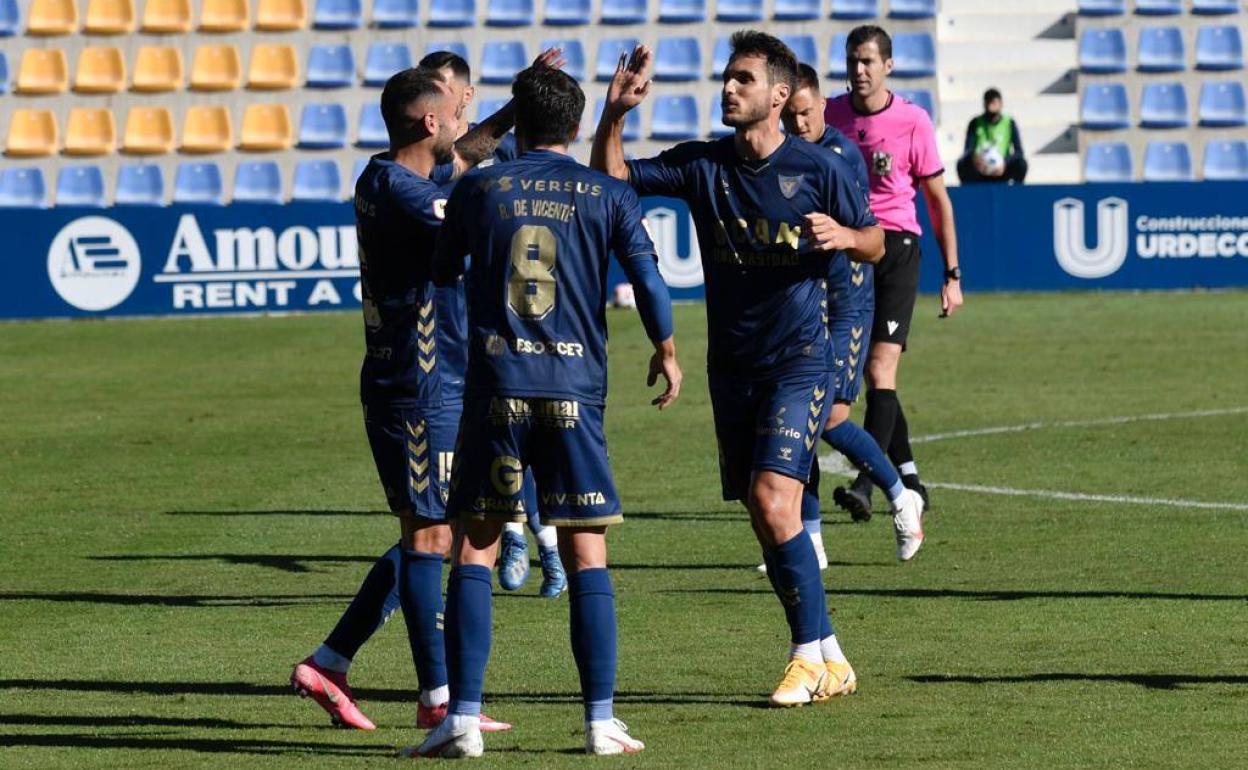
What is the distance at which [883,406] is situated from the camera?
10.9 m

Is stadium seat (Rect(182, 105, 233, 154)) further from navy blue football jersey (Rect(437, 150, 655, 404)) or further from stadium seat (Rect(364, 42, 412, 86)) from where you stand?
navy blue football jersey (Rect(437, 150, 655, 404))

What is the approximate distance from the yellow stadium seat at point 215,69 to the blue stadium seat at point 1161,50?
11.7m

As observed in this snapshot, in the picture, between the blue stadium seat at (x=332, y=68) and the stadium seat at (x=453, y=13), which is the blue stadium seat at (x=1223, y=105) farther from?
the blue stadium seat at (x=332, y=68)

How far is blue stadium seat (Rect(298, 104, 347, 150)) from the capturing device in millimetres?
28281

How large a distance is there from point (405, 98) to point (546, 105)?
65 centimetres

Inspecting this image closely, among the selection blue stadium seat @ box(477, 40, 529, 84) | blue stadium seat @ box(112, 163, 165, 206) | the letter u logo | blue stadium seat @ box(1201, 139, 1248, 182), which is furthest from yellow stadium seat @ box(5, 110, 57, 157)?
blue stadium seat @ box(1201, 139, 1248, 182)

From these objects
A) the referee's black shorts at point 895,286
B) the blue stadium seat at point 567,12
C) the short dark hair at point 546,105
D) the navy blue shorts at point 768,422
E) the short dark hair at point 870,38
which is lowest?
the navy blue shorts at point 768,422

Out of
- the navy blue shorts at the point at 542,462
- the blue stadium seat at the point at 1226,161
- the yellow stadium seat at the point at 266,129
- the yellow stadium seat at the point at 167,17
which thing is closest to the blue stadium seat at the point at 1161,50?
the blue stadium seat at the point at 1226,161

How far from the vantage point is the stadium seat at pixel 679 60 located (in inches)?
1123

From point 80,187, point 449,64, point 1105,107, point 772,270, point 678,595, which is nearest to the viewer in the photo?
point 772,270

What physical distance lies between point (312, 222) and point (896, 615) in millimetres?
16632

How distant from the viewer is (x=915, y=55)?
92.1 feet

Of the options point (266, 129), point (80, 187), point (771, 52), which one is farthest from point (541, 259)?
point (80, 187)

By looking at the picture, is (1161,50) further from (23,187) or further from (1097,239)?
(23,187)
